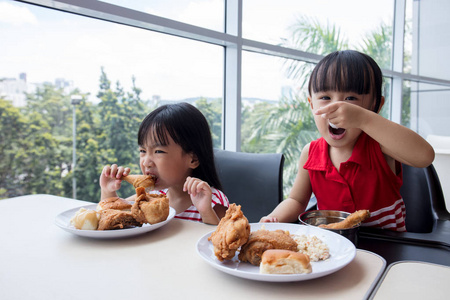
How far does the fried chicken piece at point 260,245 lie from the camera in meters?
0.63

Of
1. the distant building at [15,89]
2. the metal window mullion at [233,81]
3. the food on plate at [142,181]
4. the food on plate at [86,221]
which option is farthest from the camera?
the metal window mullion at [233,81]

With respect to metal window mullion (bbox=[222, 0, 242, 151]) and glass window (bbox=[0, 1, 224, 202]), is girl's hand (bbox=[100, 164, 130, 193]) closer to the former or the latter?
glass window (bbox=[0, 1, 224, 202])

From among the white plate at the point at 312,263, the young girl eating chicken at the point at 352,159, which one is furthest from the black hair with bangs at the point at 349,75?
the white plate at the point at 312,263

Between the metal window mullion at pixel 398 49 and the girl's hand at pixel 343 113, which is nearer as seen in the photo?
the girl's hand at pixel 343 113

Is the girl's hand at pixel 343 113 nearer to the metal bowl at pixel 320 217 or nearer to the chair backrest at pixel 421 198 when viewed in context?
the metal bowl at pixel 320 217

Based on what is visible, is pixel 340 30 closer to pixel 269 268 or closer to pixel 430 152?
pixel 430 152

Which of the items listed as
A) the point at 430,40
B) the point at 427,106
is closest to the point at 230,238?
the point at 427,106

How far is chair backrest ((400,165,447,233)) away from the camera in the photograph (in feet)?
4.32

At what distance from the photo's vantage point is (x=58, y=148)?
1725mm

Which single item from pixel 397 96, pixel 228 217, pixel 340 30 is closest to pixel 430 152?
pixel 228 217

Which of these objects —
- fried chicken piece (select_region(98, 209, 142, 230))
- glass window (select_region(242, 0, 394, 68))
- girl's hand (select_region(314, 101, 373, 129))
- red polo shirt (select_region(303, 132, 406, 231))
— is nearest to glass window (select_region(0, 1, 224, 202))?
glass window (select_region(242, 0, 394, 68))

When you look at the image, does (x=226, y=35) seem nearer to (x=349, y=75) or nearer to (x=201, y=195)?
(x=349, y=75)

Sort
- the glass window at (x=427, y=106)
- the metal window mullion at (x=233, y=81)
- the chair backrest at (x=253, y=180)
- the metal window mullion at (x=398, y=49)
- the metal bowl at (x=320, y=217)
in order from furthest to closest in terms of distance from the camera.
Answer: the glass window at (x=427, y=106) < the metal window mullion at (x=398, y=49) < the metal window mullion at (x=233, y=81) < the chair backrest at (x=253, y=180) < the metal bowl at (x=320, y=217)

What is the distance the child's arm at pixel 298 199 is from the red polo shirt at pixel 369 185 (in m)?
0.11
